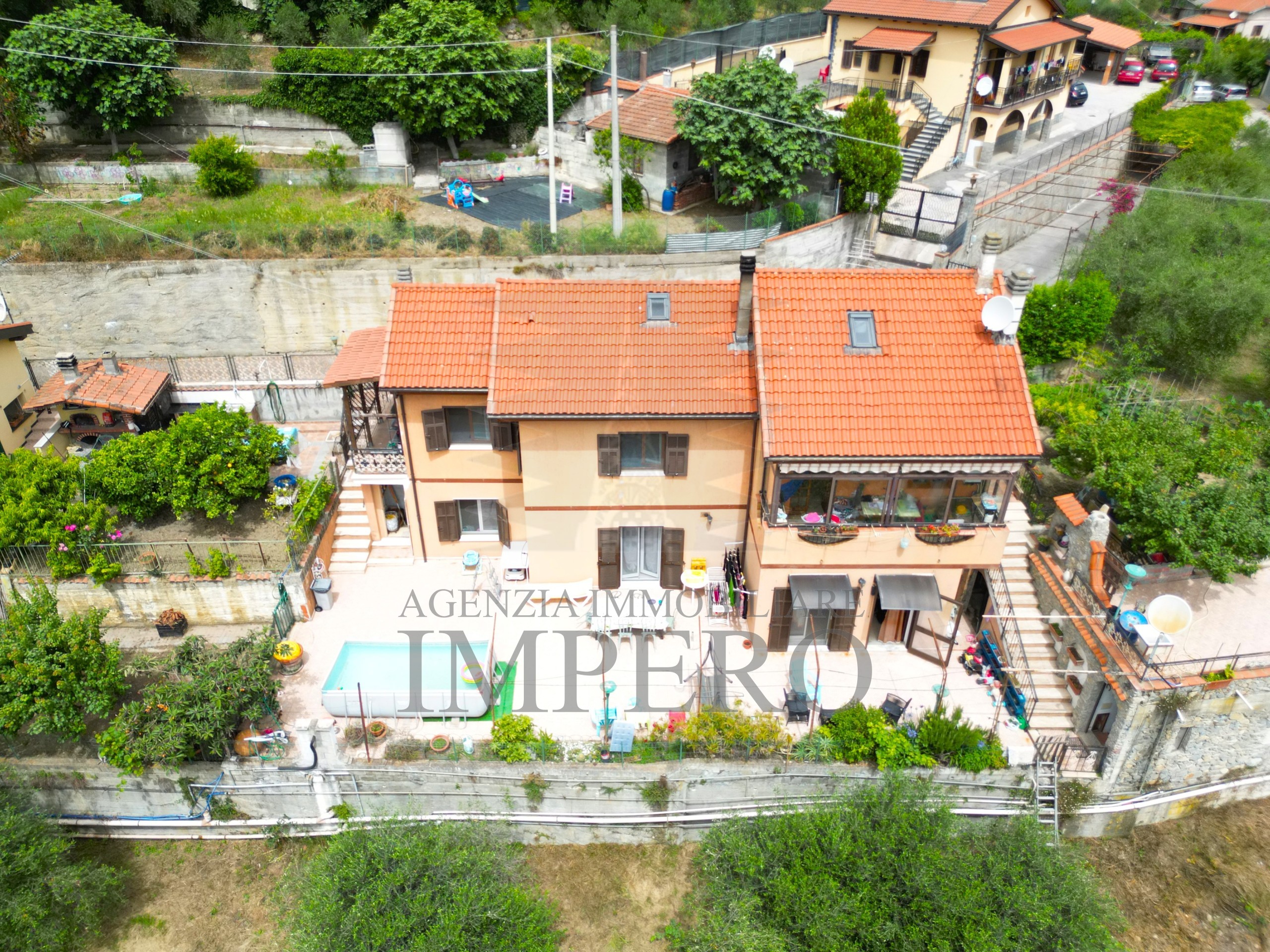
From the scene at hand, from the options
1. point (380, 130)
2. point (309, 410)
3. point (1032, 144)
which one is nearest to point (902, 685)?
point (309, 410)

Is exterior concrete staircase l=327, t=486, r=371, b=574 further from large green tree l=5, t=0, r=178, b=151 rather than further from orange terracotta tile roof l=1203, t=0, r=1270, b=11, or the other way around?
orange terracotta tile roof l=1203, t=0, r=1270, b=11

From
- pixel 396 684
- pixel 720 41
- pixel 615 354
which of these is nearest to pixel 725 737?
pixel 396 684

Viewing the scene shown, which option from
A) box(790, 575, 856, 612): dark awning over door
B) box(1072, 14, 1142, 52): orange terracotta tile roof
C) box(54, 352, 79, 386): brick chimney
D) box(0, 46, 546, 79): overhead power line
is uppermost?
box(1072, 14, 1142, 52): orange terracotta tile roof

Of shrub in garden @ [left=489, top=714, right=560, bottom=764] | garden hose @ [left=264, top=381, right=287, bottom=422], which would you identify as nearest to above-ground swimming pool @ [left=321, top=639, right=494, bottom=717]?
shrub in garden @ [left=489, top=714, right=560, bottom=764]

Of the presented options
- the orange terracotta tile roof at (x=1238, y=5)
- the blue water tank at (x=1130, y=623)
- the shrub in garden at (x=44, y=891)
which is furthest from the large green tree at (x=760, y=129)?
the orange terracotta tile roof at (x=1238, y=5)

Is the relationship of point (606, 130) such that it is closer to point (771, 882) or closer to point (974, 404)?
point (974, 404)

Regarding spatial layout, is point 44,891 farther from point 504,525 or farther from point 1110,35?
point 1110,35
